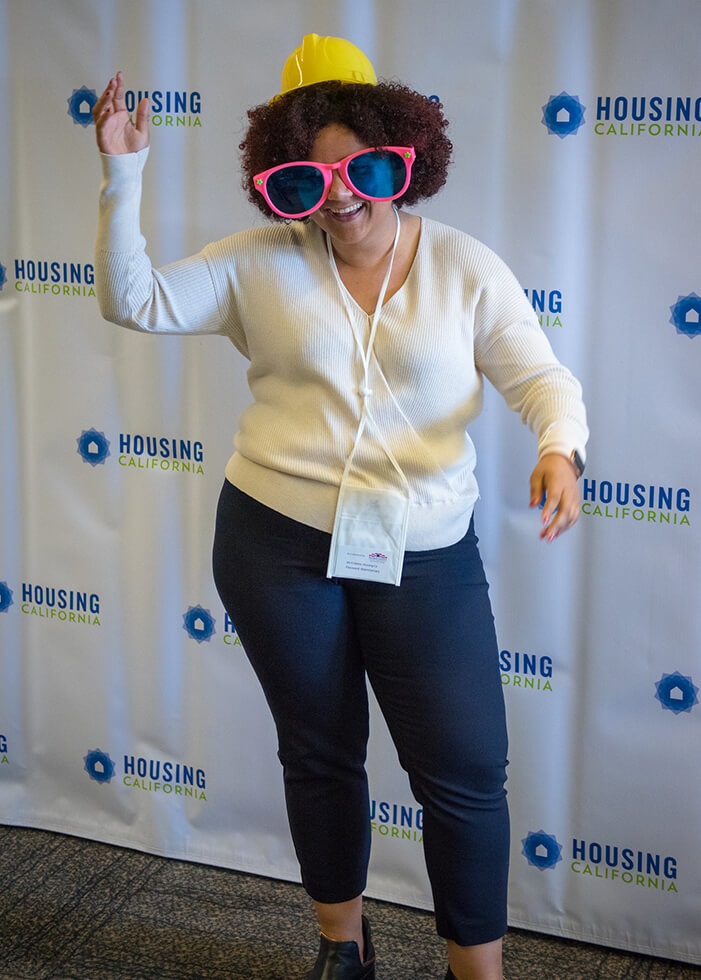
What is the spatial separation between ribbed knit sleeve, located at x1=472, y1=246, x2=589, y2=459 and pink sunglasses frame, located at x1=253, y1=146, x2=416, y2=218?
0.16 metres

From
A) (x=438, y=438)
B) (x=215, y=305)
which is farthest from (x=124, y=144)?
(x=438, y=438)

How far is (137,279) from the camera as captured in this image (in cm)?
135

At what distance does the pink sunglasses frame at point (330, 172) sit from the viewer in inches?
49.8

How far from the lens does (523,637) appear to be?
1.94 metres

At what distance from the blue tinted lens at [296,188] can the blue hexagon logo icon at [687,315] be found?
0.75 m

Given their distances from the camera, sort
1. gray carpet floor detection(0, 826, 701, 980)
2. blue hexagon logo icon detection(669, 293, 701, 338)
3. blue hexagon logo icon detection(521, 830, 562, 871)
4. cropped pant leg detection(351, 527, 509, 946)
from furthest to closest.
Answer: blue hexagon logo icon detection(521, 830, 562, 871), gray carpet floor detection(0, 826, 701, 980), blue hexagon logo icon detection(669, 293, 701, 338), cropped pant leg detection(351, 527, 509, 946)

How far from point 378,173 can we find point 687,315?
2.32 feet

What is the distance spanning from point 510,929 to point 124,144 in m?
1.61

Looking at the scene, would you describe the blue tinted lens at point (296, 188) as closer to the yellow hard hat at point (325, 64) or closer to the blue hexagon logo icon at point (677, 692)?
the yellow hard hat at point (325, 64)

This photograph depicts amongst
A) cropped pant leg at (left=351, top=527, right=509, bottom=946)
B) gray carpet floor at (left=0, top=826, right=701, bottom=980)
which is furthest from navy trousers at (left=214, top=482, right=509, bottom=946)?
gray carpet floor at (left=0, top=826, right=701, bottom=980)

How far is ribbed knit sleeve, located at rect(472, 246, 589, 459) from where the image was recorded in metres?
1.30

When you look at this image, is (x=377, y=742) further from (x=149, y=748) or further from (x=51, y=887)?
(x=51, y=887)

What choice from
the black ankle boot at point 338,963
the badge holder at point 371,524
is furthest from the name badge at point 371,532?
the black ankle boot at point 338,963

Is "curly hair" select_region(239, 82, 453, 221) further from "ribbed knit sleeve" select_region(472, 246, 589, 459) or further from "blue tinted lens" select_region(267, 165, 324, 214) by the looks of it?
"ribbed knit sleeve" select_region(472, 246, 589, 459)
